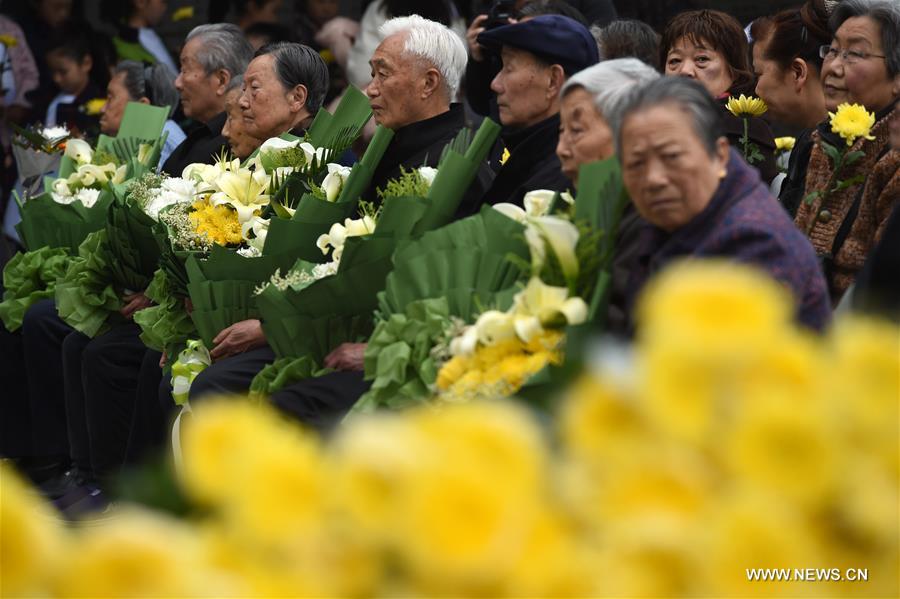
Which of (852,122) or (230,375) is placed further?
Result: (230,375)

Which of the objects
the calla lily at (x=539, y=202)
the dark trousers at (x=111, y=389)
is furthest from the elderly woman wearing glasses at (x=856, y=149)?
the dark trousers at (x=111, y=389)

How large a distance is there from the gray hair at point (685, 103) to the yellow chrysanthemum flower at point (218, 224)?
2222 millimetres

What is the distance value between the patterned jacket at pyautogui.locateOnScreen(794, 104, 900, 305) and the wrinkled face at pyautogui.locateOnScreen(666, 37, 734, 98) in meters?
0.82

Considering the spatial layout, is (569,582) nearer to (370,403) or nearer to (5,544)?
(5,544)

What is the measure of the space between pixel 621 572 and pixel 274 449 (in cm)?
29

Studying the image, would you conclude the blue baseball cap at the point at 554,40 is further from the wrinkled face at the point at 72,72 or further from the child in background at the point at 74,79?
the wrinkled face at the point at 72,72

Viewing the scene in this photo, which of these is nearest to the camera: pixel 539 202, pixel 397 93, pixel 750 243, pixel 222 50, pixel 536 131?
pixel 750 243

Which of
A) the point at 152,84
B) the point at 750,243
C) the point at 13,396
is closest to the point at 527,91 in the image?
the point at 750,243

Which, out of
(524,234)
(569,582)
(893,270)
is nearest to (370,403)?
(524,234)

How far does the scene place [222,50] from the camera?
6727 millimetres

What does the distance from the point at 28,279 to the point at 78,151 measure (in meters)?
0.64

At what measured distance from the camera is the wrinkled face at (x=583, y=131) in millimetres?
3572

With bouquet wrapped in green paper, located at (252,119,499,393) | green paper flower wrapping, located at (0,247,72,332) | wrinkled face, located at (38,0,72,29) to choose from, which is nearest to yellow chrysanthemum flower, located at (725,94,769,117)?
bouquet wrapped in green paper, located at (252,119,499,393)

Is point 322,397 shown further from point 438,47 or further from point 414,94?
point 438,47
